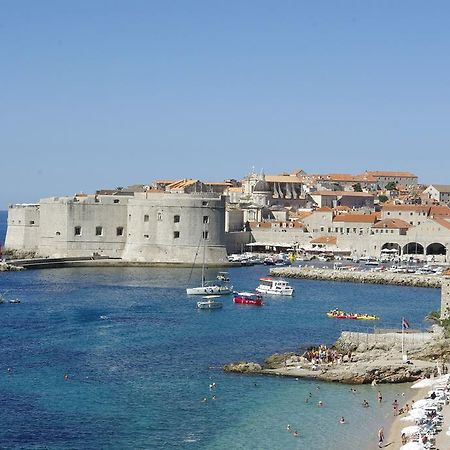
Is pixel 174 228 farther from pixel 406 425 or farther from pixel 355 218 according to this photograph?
pixel 406 425

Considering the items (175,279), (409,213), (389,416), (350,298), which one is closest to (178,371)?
(389,416)

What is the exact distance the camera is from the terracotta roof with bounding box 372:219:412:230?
2332 inches

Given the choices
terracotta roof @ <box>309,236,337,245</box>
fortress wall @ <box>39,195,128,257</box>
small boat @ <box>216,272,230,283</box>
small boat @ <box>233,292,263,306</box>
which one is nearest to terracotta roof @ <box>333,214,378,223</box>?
terracotta roof @ <box>309,236,337,245</box>

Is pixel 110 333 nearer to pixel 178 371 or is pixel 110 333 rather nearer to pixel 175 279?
pixel 178 371

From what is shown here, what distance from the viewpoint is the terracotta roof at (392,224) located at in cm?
5924

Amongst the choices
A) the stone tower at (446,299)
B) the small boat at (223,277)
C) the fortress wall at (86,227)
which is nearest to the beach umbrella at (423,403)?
the stone tower at (446,299)

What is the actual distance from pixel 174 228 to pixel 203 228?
1506 millimetres

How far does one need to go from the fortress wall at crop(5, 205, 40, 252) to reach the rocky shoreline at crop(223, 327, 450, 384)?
31.9 metres

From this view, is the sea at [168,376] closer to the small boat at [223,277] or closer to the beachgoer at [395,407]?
the beachgoer at [395,407]

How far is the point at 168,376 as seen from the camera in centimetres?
2342

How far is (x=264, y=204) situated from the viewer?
75125 mm

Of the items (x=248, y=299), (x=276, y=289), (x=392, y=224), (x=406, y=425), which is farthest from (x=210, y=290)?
(x=392, y=224)

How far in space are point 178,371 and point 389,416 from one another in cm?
583

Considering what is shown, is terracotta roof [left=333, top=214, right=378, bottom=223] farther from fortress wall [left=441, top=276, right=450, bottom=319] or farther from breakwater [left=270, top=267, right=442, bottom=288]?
fortress wall [left=441, top=276, right=450, bottom=319]
